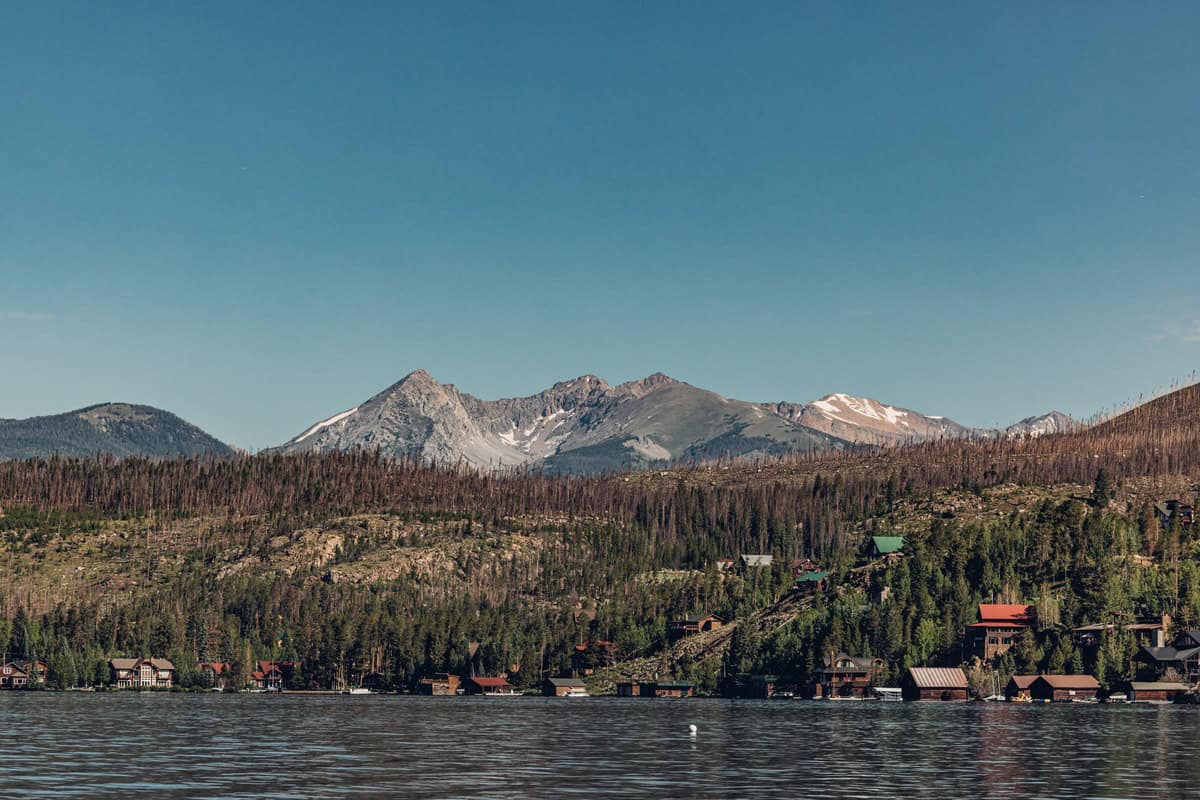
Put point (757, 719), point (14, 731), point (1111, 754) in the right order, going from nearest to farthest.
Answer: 1. point (1111, 754)
2. point (14, 731)
3. point (757, 719)

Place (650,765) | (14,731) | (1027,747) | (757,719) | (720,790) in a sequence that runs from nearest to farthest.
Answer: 1. (720,790)
2. (650,765)
3. (1027,747)
4. (14,731)
5. (757,719)

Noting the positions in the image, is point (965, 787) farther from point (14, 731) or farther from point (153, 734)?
point (14, 731)

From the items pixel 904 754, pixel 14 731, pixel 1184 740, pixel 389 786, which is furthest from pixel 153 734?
pixel 1184 740

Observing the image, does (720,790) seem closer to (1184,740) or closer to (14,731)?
(1184,740)

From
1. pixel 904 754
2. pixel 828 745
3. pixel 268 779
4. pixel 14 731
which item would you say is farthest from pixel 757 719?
pixel 268 779

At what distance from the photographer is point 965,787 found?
303 feet

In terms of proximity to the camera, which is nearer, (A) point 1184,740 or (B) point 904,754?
(B) point 904,754

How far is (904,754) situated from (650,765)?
929 inches

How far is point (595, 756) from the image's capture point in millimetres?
115000

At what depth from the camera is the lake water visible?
89.5 meters

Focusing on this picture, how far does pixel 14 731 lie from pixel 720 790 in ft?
264

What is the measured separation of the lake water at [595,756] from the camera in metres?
89.5

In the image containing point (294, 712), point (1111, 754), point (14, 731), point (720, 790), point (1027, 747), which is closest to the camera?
point (720, 790)

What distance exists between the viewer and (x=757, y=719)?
574 ft
